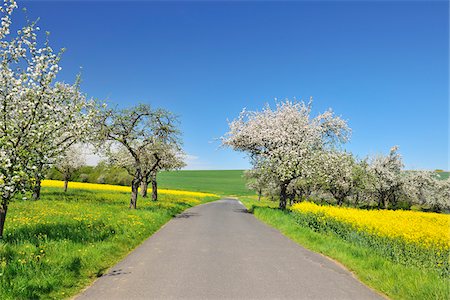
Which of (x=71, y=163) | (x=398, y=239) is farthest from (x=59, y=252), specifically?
(x=71, y=163)

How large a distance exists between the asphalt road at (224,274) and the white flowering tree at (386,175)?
4324 cm

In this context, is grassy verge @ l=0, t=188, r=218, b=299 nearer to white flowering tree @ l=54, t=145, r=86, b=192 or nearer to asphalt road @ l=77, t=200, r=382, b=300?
asphalt road @ l=77, t=200, r=382, b=300

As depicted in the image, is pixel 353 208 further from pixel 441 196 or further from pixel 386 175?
pixel 441 196

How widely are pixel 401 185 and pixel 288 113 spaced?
106 feet

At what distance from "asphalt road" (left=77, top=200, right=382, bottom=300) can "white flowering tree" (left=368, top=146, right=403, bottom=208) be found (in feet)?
142

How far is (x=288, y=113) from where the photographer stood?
33.0m

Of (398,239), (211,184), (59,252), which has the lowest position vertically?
(211,184)

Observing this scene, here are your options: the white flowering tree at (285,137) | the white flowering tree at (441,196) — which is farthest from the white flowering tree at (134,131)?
the white flowering tree at (441,196)

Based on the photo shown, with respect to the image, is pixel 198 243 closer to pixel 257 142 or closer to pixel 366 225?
pixel 366 225

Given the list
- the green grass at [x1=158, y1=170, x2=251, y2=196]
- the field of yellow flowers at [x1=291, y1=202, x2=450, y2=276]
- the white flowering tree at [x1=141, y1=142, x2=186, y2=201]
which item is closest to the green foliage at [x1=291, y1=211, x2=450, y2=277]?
the field of yellow flowers at [x1=291, y1=202, x2=450, y2=276]

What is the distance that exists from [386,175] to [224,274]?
5004 centimetres

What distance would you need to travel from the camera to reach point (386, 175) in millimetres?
52125

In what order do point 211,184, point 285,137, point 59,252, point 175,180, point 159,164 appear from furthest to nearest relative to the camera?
point 175,180 < point 211,184 < point 159,164 < point 285,137 < point 59,252

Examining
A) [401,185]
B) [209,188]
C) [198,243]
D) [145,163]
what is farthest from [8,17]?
[209,188]
